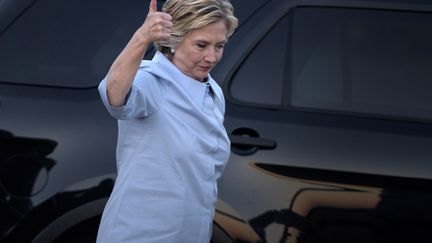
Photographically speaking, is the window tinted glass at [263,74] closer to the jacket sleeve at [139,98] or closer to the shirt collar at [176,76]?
the shirt collar at [176,76]

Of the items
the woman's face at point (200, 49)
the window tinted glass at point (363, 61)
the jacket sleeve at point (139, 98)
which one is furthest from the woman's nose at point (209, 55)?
the window tinted glass at point (363, 61)

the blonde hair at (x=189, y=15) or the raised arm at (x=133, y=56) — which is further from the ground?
the blonde hair at (x=189, y=15)

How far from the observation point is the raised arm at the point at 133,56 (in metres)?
1.79

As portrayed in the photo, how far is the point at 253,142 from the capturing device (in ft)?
8.94

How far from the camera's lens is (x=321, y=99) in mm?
2830

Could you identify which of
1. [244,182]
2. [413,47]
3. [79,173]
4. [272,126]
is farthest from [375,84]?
[79,173]

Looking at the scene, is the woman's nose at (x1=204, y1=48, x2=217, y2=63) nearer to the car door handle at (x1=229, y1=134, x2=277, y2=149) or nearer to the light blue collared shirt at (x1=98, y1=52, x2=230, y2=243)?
the light blue collared shirt at (x1=98, y1=52, x2=230, y2=243)

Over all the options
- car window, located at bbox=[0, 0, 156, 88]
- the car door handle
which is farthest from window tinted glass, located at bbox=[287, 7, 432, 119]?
car window, located at bbox=[0, 0, 156, 88]

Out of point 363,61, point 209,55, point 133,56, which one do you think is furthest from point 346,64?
point 133,56

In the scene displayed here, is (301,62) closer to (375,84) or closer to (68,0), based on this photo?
(375,84)

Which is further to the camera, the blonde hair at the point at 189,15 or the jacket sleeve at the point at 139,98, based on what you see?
the blonde hair at the point at 189,15

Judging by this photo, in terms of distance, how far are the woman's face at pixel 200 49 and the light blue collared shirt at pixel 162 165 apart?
3 cm

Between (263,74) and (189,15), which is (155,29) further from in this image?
(263,74)

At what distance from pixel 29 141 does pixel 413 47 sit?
139cm
